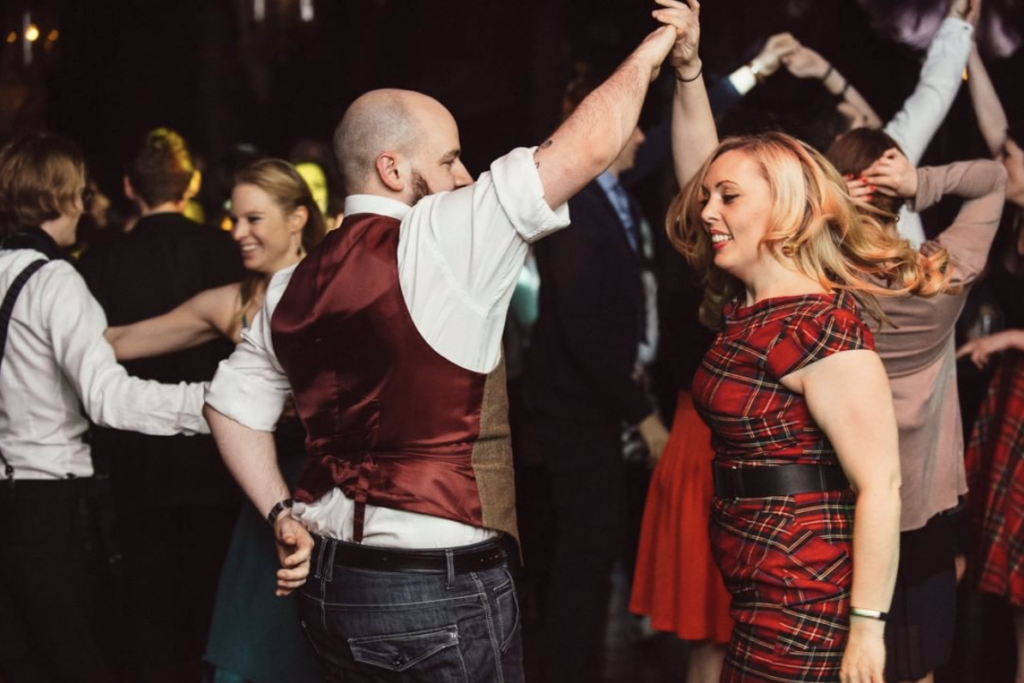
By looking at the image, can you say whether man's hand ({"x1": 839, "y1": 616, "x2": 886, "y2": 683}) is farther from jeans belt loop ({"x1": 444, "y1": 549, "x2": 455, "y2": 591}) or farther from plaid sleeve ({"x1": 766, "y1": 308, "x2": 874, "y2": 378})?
jeans belt loop ({"x1": 444, "y1": 549, "x2": 455, "y2": 591})

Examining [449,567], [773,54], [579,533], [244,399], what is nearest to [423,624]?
[449,567]

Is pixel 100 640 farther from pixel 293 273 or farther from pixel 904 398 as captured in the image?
pixel 904 398

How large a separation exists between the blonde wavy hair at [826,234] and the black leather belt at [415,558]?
0.73 meters

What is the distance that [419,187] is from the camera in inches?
75.7

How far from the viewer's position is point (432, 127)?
192cm

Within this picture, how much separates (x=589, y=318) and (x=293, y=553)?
A: 1.54 metres

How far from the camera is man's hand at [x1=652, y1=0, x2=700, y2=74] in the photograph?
218 centimetres

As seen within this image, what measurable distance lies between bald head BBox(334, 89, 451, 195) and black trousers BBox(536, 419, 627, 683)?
1630 millimetres

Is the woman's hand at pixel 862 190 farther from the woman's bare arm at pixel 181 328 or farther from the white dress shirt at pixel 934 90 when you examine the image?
the woman's bare arm at pixel 181 328

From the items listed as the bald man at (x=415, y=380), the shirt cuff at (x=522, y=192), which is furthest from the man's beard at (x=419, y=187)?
the shirt cuff at (x=522, y=192)

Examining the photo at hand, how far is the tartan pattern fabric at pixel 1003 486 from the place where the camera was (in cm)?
316

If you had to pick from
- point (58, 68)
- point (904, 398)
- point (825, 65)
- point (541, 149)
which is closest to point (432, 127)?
point (541, 149)

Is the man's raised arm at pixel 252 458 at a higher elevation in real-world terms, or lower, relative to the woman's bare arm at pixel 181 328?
lower

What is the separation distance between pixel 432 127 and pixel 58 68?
602cm
